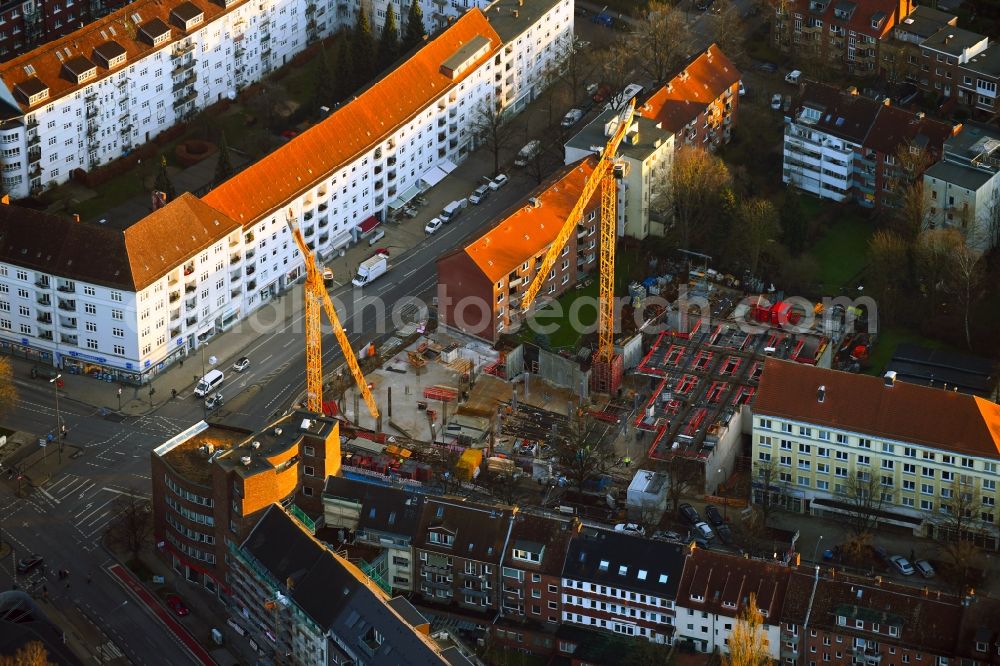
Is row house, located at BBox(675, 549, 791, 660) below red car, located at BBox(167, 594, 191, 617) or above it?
above

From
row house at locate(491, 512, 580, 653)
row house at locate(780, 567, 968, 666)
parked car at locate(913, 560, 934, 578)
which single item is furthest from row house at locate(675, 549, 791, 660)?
parked car at locate(913, 560, 934, 578)

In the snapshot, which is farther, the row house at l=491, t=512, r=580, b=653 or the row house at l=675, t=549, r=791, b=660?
the row house at l=491, t=512, r=580, b=653

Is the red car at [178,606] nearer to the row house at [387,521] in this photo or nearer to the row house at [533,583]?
the row house at [387,521]

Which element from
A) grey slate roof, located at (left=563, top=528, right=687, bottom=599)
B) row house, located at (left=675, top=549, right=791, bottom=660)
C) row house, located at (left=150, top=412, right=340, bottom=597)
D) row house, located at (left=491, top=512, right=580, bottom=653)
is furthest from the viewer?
row house, located at (left=150, top=412, right=340, bottom=597)

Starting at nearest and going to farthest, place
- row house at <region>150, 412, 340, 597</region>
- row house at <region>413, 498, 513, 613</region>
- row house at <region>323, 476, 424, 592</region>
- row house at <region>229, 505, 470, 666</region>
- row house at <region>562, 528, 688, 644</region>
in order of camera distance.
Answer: row house at <region>229, 505, 470, 666</region>, row house at <region>562, 528, 688, 644</region>, row house at <region>150, 412, 340, 597</region>, row house at <region>413, 498, 513, 613</region>, row house at <region>323, 476, 424, 592</region>

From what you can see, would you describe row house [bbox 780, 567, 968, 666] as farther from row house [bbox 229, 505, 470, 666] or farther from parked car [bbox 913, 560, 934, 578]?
row house [bbox 229, 505, 470, 666]

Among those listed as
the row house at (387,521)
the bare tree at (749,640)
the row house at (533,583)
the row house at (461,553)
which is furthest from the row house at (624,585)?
the row house at (387,521)
